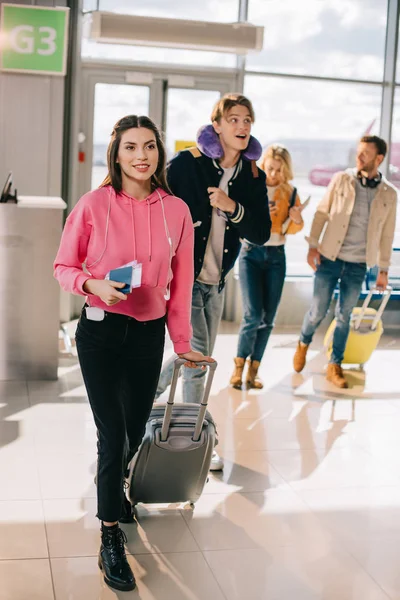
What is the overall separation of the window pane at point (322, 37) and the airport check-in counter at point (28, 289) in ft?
12.1

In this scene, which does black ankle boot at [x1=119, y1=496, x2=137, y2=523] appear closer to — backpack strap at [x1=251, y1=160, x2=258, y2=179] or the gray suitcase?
the gray suitcase

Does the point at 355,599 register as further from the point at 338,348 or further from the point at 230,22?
the point at 230,22

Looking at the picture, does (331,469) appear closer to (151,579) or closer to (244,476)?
(244,476)

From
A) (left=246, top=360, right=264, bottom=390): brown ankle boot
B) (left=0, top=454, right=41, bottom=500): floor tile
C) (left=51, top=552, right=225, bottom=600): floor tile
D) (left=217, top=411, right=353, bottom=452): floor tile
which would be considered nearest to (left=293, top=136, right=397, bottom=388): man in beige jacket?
(left=246, top=360, right=264, bottom=390): brown ankle boot

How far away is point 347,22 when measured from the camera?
8.95 m

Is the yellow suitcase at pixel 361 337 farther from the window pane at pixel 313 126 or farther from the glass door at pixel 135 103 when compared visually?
the glass door at pixel 135 103

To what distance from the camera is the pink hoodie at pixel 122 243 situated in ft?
9.81

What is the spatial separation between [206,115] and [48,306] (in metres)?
3.60

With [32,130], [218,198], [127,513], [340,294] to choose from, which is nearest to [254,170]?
[218,198]

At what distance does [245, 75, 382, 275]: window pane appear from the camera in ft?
29.2

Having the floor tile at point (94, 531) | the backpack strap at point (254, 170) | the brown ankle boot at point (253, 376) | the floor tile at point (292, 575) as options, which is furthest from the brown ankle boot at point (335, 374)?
the floor tile at point (292, 575)

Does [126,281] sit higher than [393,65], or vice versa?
[393,65]

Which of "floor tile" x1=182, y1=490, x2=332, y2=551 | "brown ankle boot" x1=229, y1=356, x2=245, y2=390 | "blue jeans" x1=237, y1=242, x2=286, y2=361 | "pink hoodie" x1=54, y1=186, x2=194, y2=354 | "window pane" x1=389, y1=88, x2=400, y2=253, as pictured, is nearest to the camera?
"pink hoodie" x1=54, y1=186, x2=194, y2=354

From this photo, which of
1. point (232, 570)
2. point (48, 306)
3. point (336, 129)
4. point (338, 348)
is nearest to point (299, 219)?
point (338, 348)
